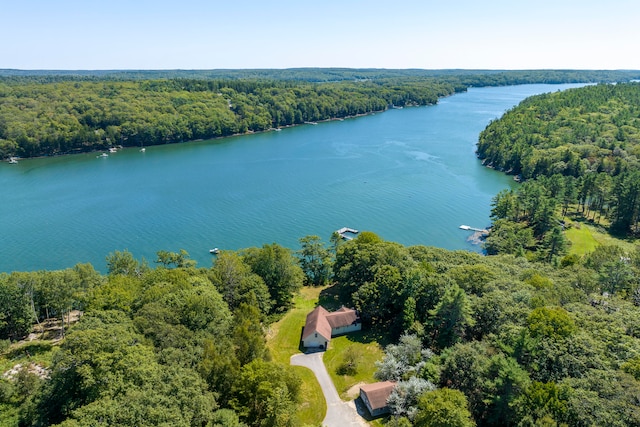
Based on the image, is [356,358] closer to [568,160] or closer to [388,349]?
[388,349]

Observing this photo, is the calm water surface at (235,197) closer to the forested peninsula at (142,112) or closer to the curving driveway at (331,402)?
the forested peninsula at (142,112)

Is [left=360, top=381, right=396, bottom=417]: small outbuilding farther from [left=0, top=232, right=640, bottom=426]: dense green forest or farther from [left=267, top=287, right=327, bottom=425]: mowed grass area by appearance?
[left=267, top=287, right=327, bottom=425]: mowed grass area

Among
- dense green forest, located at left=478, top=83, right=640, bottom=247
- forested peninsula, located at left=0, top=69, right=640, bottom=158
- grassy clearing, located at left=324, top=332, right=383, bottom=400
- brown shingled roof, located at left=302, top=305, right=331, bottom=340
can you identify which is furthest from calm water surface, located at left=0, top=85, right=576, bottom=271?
grassy clearing, located at left=324, top=332, right=383, bottom=400

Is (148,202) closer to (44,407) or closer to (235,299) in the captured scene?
(235,299)

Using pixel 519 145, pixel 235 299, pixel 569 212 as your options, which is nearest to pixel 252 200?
pixel 235 299

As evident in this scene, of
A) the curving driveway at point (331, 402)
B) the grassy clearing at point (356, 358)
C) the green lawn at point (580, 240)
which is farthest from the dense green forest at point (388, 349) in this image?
the green lawn at point (580, 240)

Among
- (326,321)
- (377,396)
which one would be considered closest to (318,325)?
(326,321)
